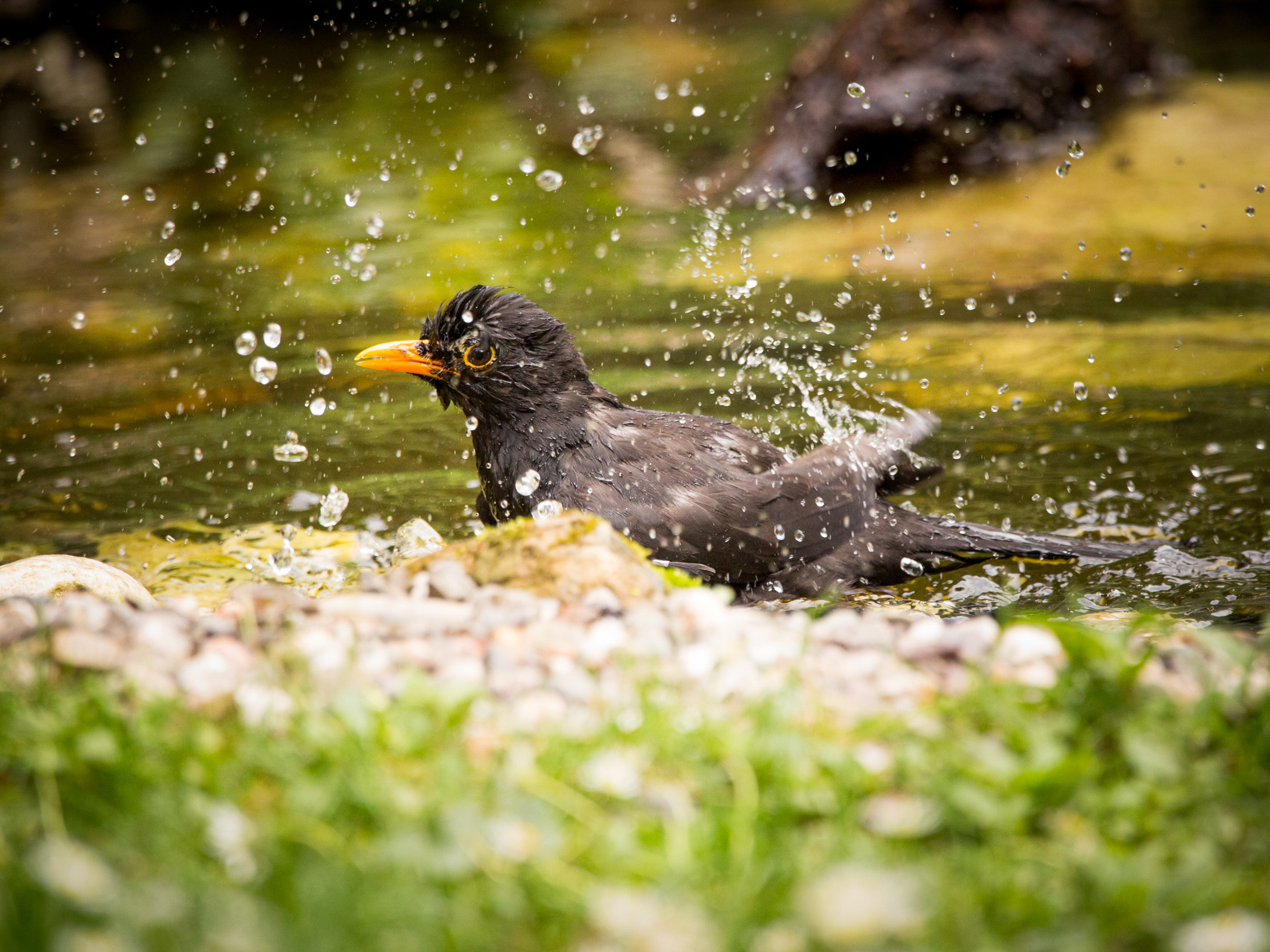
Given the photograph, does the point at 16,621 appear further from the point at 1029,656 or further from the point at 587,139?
the point at 587,139

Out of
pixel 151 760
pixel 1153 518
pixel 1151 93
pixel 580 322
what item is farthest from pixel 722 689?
pixel 1151 93

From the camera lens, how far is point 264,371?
7.06m

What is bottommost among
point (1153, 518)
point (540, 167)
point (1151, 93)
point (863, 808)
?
point (1153, 518)

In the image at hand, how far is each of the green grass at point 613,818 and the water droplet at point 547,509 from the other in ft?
6.04

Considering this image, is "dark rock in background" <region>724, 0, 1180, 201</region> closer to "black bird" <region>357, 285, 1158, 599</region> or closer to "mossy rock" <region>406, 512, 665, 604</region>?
"black bird" <region>357, 285, 1158, 599</region>

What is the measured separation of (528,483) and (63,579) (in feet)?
5.67

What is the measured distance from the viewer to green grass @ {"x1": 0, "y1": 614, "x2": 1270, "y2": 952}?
1857mm

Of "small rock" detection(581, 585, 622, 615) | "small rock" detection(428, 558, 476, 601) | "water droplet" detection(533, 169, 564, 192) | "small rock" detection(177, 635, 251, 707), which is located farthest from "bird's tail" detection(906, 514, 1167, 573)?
"water droplet" detection(533, 169, 564, 192)

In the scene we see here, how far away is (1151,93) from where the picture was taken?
11.6m

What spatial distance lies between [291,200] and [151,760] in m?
9.26

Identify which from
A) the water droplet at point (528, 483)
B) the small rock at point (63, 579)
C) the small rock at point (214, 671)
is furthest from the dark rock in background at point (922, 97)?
the small rock at point (214, 671)

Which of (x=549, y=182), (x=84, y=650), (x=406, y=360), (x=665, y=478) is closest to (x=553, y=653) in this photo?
(x=84, y=650)

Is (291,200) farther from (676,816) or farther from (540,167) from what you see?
(676,816)

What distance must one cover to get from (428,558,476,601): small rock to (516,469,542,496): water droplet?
4.19 ft
